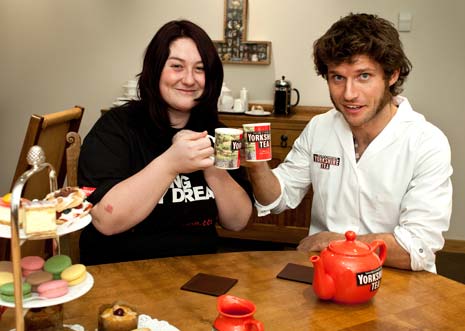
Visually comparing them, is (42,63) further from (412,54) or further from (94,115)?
(412,54)

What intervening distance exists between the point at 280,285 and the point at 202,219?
0.46 m

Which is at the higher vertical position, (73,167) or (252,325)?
(73,167)

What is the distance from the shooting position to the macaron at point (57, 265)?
0.95 metres

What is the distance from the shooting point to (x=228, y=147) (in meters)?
1.34

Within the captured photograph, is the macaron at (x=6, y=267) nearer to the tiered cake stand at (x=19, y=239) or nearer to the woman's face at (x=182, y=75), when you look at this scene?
the tiered cake stand at (x=19, y=239)

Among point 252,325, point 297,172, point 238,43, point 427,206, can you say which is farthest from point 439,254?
point 252,325

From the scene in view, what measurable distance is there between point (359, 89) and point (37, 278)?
123 centimetres

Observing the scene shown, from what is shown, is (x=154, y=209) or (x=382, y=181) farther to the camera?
(x=382, y=181)

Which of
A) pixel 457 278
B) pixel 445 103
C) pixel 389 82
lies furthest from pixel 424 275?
pixel 445 103

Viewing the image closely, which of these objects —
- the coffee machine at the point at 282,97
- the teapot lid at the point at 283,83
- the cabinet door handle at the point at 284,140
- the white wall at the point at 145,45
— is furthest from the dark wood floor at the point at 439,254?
the teapot lid at the point at 283,83

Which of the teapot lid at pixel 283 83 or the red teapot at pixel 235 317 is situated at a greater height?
the teapot lid at pixel 283 83

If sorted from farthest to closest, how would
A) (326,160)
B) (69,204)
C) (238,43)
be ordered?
(238,43)
(326,160)
(69,204)

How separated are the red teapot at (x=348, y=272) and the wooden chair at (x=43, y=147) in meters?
1.37

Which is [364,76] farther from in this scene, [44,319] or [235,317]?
[44,319]
